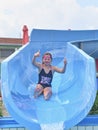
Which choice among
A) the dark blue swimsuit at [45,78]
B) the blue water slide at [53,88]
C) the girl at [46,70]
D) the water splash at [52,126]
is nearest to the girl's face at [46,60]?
the girl at [46,70]

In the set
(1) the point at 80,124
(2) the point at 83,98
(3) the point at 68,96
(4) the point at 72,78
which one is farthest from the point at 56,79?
(1) the point at 80,124

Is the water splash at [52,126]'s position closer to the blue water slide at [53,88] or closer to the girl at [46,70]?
the blue water slide at [53,88]

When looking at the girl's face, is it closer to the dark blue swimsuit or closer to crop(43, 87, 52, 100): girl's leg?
the dark blue swimsuit

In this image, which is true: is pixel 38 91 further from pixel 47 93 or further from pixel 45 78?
pixel 45 78

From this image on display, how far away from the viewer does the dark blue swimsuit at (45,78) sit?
354 inches

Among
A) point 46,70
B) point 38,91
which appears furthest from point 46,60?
point 38,91

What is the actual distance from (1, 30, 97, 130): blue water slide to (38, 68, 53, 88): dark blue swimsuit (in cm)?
18

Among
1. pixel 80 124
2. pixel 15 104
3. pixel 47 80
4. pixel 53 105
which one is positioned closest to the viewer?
pixel 80 124

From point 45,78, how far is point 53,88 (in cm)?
29

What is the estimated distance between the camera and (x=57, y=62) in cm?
1003

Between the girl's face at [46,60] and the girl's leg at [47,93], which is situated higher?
the girl's face at [46,60]

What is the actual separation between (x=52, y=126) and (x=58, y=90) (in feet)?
6.00

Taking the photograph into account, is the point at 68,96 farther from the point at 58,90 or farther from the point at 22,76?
the point at 22,76

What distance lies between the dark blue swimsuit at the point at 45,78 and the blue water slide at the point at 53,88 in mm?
182
